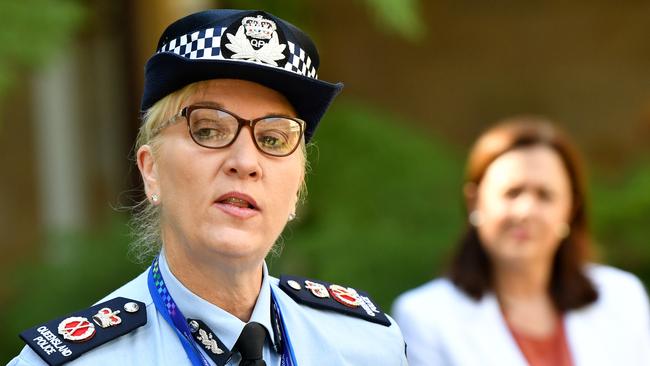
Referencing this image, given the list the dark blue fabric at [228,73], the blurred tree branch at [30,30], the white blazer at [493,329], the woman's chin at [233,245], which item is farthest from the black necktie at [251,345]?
the blurred tree branch at [30,30]

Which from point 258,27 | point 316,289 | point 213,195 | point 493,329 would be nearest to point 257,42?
point 258,27

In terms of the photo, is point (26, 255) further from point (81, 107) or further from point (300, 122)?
point (300, 122)

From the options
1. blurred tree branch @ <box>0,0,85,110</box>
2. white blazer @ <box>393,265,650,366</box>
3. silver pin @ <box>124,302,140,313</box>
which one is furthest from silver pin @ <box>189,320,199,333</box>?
blurred tree branch @ <box>0,0,85,110</box>

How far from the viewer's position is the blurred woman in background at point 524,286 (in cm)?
350

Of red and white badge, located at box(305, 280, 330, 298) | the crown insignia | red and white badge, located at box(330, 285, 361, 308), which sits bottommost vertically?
red and white badge, located at box(330, 285, 361, 308)

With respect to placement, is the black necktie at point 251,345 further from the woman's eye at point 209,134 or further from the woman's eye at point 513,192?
the woman's eye at point 513,192

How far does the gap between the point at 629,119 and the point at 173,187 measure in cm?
563

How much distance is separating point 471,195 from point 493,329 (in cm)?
49

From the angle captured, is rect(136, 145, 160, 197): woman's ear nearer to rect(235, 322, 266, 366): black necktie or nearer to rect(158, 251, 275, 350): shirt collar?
rect(158, 251, 275, 350): shirt collar

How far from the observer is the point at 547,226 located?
3.70 m

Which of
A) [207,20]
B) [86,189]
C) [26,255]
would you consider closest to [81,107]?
[86,189]

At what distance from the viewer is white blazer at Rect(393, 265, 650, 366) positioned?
345cm

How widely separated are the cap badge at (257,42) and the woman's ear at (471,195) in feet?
5.63

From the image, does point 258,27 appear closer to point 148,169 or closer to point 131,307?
point 148,169
